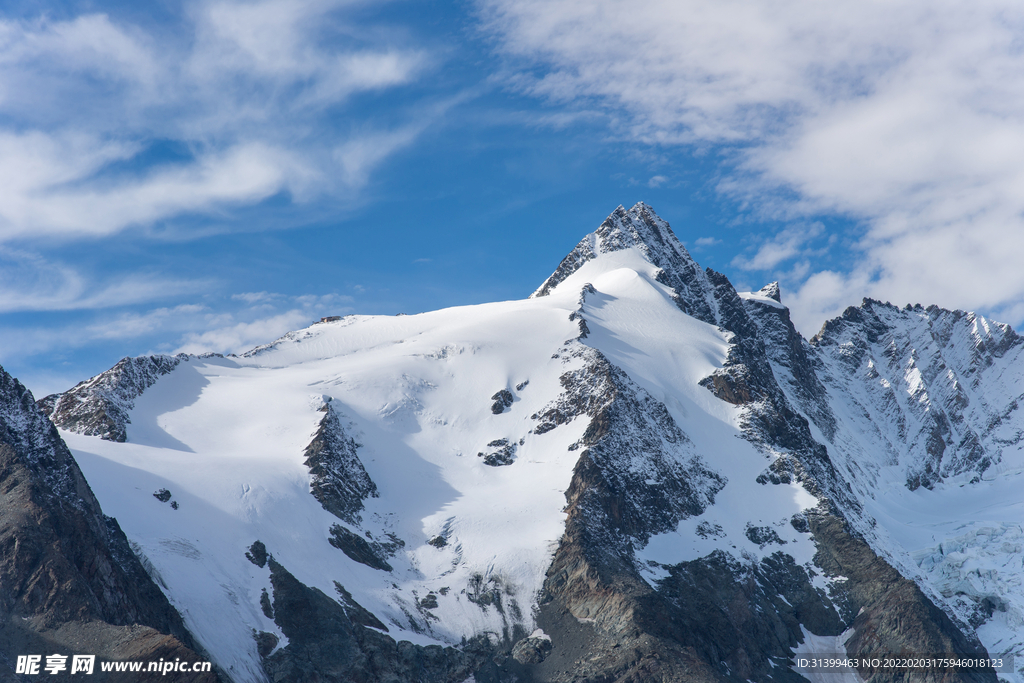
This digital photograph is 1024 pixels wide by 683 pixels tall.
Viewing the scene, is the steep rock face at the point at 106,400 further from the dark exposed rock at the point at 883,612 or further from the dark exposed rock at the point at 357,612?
the dark exposed rock at the point at 883,612

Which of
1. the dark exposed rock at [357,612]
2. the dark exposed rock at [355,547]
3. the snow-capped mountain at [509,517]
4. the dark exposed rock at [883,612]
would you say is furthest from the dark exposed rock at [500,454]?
the dark exposed rock at [883,612]

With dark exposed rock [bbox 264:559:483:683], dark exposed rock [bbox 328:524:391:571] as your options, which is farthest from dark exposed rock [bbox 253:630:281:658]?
dark exposed rock [bbox 328:524:391:571]

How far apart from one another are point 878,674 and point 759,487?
33818 millimetres

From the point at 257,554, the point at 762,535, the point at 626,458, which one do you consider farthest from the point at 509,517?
the point at 762,535

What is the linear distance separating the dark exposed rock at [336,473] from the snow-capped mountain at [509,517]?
0.40 metres

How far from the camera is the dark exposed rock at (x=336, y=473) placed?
384 ft

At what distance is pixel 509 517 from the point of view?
12269cm

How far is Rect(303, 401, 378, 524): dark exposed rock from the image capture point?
384 ft

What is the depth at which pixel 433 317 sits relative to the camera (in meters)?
192

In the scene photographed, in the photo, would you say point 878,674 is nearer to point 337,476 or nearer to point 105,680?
point 337,476

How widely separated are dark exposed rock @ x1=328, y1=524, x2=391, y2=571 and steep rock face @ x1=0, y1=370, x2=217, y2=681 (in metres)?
30.8

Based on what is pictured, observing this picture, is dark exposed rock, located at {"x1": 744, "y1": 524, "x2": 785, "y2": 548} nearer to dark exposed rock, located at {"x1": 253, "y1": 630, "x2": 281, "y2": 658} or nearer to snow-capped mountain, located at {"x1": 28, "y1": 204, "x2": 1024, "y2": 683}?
snow-capped mountain, located at {"x1": 28, "y1": 204, "x2": 1024, "y2": 683}

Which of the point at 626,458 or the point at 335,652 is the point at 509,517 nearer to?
the point at 626,458

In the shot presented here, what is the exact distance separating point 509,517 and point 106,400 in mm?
62896
